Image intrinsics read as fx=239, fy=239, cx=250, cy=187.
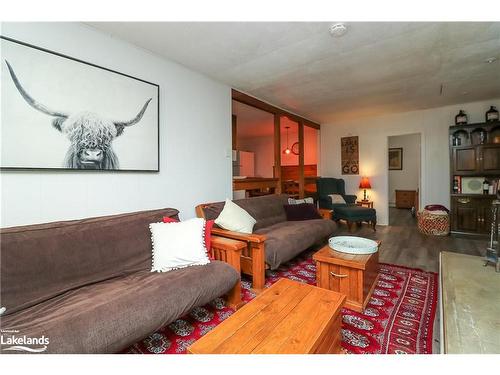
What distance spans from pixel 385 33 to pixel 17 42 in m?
2.76

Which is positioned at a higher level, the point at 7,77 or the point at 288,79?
the point at 288,79

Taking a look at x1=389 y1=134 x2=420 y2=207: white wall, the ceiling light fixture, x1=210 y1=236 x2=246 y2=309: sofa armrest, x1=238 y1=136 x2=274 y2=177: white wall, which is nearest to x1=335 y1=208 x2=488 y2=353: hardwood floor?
x1=210 y1=236 x2=246 y2=309: sofa armrest

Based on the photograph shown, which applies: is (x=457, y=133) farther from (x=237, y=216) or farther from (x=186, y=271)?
(x=186, y=271)

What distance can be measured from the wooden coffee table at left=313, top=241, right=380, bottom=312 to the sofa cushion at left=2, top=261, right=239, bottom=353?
0.86 m

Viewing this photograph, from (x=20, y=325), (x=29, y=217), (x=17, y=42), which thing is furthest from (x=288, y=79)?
(x=20, y=325)

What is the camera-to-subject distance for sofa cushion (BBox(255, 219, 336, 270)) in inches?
89.6

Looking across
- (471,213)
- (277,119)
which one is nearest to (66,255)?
(277,119)

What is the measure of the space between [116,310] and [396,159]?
8547 millimetres

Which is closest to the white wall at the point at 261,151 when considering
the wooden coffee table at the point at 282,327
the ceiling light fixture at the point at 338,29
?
the ceiling light fixture at the point at 338,29

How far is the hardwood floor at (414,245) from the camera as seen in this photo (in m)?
2.91

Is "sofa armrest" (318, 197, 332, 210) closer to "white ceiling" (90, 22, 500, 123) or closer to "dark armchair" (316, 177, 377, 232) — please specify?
"dark armchair" (316, 177, 377, 232)

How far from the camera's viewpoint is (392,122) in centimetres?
498

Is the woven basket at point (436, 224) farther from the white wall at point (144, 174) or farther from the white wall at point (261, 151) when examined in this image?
the white wall at point (261, 151)

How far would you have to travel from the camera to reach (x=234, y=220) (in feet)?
8.13
